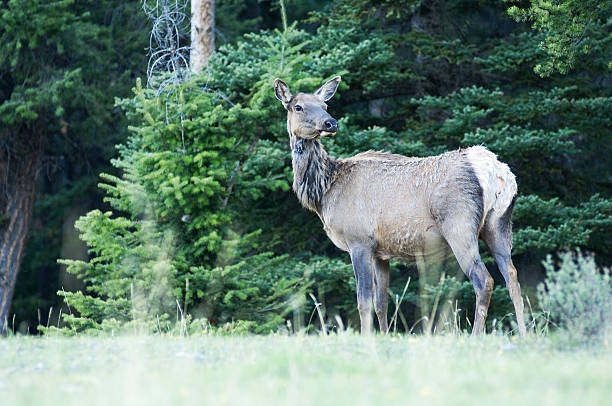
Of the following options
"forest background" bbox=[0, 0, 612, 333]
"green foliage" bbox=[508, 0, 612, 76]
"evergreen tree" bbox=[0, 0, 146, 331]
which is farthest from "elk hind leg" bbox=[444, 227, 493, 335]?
"evergreen tree" bbox=[0, 0, 146, 331]

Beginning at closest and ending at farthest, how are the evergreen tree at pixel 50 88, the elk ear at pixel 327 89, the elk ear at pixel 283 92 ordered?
the elk ear at pixel 283 92, the elk ear at pixel 327 89, the evergreen tree at pixel 50 88

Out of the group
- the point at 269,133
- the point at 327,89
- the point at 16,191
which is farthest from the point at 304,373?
the point at 16,191

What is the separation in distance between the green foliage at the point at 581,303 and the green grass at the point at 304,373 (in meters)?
0.25

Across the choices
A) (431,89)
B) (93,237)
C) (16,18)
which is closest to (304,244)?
(431,89)

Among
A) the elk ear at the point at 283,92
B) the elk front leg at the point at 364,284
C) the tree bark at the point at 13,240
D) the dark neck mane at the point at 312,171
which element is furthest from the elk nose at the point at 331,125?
the tree bark at the point at 13,240

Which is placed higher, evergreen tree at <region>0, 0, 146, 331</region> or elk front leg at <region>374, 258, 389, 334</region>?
evergreen tree at <region>0, 0, 146, 331</region>

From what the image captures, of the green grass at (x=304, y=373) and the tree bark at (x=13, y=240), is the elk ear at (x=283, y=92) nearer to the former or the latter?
the green grass at (x=304, y=373)

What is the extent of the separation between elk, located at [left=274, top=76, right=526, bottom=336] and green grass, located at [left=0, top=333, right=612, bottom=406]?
185cm

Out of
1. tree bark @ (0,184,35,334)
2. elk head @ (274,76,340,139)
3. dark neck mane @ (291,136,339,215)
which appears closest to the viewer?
elk head @ (274,76,340,139)

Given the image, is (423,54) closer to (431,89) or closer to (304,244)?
(431,89)

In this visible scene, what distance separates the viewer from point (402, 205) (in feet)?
25.7

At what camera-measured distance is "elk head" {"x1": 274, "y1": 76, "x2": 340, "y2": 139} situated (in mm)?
8211

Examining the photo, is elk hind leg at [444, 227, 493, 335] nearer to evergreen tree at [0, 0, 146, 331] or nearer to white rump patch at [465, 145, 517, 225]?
white rump patch at [465, 145, 517, 225]

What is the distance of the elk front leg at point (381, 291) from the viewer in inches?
315
